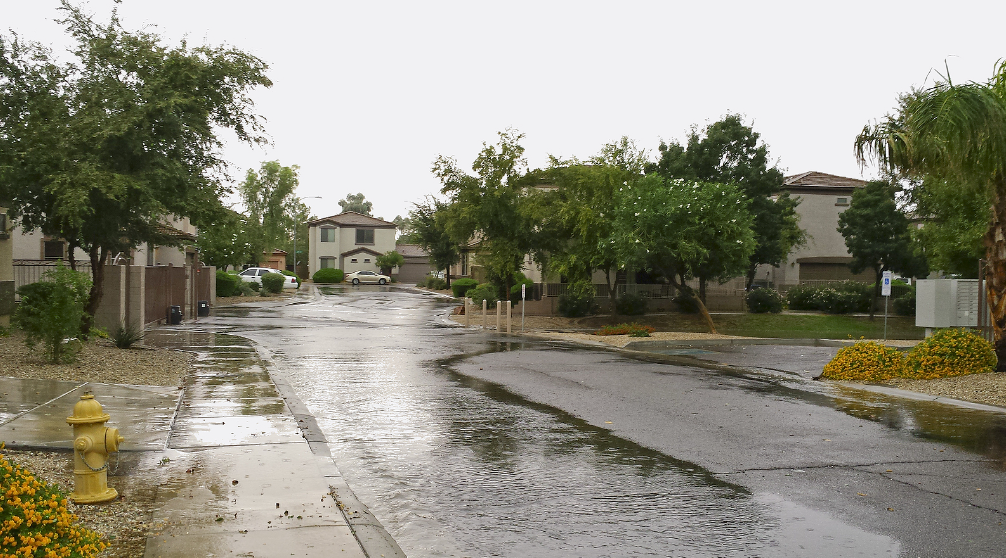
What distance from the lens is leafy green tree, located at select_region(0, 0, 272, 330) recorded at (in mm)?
15742

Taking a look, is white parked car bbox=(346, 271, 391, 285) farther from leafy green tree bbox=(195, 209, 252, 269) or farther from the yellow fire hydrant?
the yellow fire hydrant

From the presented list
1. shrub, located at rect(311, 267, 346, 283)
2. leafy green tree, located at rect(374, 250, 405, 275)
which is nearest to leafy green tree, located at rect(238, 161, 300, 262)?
shrub, located at rect(311, 267, 346, 283)

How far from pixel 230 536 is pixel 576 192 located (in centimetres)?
3000

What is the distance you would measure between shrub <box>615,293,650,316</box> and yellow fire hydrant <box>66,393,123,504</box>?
32233 millimetres

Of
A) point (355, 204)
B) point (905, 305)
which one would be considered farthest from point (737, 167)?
point (355, 204)

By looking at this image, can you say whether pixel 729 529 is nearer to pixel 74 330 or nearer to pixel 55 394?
pixel 55 394

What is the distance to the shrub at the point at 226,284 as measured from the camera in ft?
158

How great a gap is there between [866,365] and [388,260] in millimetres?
76059

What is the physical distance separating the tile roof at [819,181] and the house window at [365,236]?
2004 inches

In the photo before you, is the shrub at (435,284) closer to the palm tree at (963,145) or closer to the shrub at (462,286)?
the shrub at (462,286)

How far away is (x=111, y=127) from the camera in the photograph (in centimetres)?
1534

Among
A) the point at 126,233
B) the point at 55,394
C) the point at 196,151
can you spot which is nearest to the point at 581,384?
the point at 55,394

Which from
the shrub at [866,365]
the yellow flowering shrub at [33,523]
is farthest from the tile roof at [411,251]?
the yellow flowering shrub at [33,523]

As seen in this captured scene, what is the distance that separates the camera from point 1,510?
390 cm
